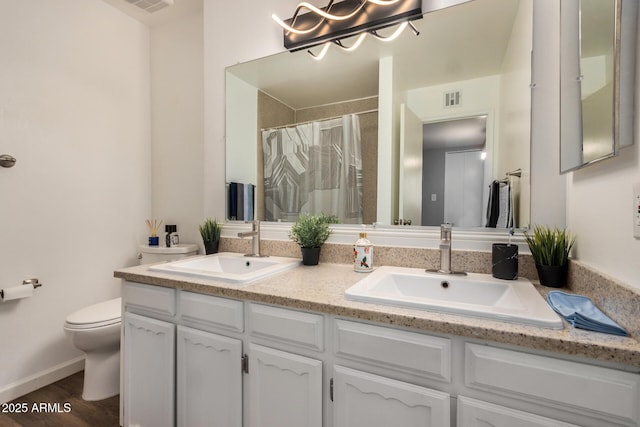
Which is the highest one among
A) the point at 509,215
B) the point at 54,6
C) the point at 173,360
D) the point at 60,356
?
the point at 54,6

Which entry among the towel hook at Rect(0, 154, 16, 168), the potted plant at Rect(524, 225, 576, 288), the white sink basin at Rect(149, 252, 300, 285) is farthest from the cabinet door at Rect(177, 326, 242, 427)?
the towel hook at Rect(0, 154, 16, 168)

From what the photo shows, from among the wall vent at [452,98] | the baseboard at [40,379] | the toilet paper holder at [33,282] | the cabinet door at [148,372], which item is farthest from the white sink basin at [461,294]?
the baseboard at [40,379]

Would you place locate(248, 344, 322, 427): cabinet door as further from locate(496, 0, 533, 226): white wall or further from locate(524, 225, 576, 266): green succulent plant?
locate(496, 0, 533, 226): white wall

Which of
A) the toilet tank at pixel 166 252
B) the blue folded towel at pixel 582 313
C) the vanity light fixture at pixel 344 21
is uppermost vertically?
the vanity light fixture at pixel 344 21

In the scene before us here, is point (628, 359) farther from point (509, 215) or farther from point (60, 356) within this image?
point (60, 356)

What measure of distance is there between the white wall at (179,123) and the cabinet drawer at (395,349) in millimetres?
1732

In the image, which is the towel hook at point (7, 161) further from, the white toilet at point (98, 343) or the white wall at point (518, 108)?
the white wall at point (518, 108)

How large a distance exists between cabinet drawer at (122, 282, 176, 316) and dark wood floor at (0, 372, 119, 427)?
0.77 meters

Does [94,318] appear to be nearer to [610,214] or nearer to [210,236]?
[210,236]

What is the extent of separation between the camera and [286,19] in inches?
66.7

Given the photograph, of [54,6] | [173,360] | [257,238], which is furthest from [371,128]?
[54,6]

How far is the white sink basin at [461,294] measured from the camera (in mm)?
766

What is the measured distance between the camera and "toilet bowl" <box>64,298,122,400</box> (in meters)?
1.63

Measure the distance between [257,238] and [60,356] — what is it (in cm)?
164
